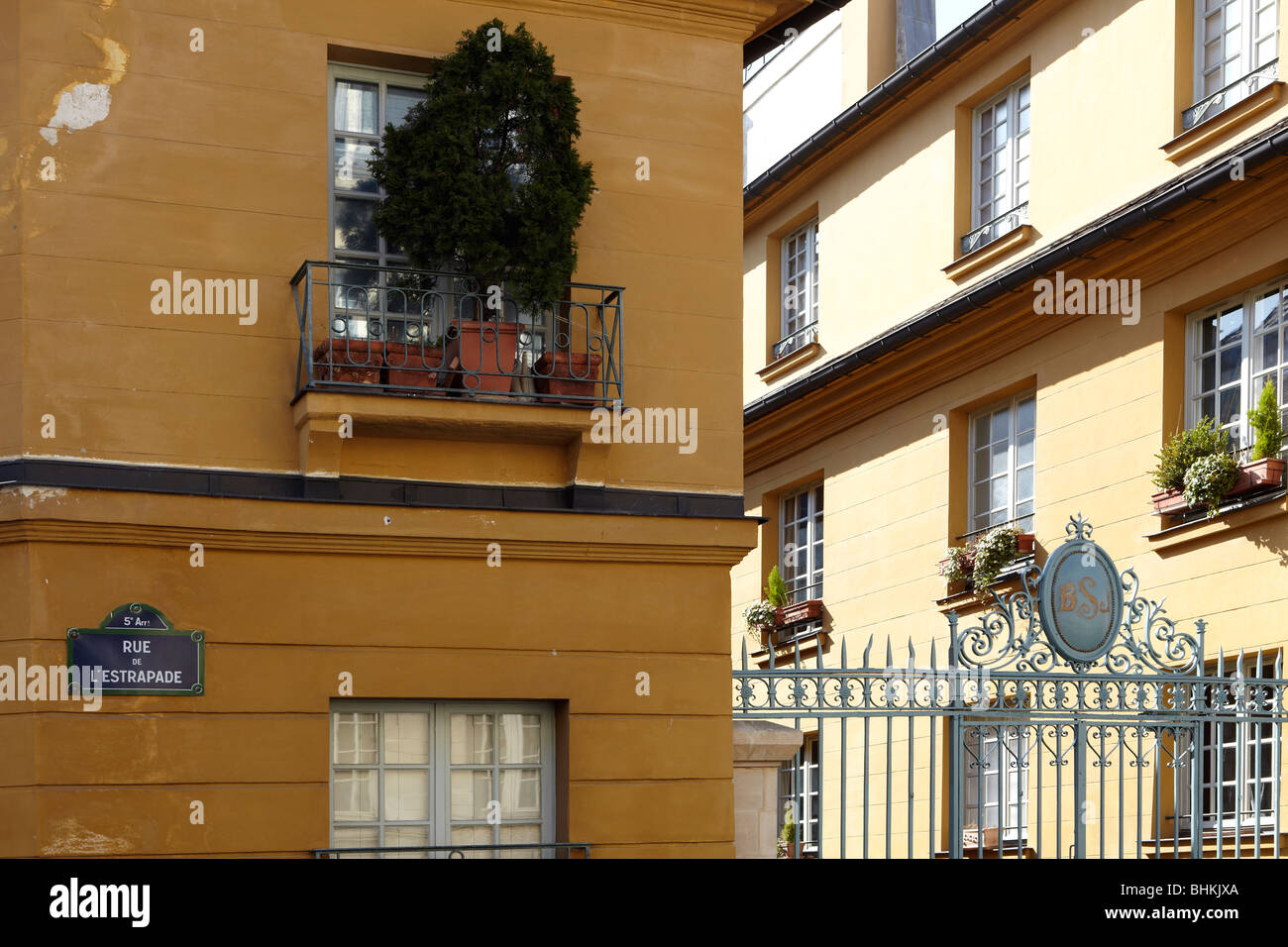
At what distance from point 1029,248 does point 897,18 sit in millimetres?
5020

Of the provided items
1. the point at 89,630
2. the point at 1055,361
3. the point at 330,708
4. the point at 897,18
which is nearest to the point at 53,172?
the point at 89,630

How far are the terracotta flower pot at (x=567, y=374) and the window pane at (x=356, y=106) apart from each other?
6.46 ft

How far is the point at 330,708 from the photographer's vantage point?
36.9 feet

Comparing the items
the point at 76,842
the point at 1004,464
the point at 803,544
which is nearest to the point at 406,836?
the point at 76,842

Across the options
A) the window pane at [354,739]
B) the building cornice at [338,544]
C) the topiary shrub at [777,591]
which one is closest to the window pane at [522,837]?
the window pane at [354,739]

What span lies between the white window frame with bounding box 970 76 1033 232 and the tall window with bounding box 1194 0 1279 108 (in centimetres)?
261

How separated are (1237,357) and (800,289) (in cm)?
873

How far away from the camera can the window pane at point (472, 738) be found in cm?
1146

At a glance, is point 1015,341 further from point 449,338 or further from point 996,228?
point 449,338

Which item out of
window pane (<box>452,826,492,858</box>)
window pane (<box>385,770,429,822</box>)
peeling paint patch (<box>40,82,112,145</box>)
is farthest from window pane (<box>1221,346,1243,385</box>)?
peeling paint patch (<box>40,82,112,145</box>)

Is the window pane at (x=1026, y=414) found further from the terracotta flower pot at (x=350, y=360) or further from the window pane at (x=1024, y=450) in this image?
the terracotta flower pot at (x=350, y=360)

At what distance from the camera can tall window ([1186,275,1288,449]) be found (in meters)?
15.4

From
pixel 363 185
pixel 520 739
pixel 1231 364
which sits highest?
pixel 363 185

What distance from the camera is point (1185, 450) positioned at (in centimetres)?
1580
